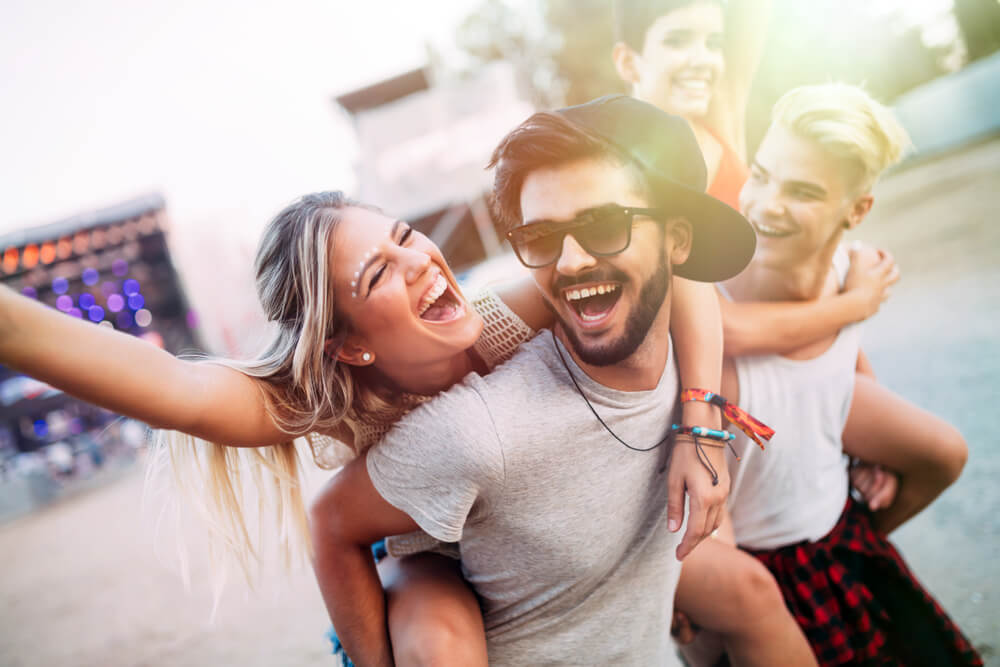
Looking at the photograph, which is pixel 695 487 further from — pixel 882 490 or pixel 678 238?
pixel 882 490

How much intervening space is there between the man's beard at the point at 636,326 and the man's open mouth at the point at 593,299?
43 mm

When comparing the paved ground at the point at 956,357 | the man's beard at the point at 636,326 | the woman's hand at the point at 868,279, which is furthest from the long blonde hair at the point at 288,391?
the paved ground at the point at 956,357

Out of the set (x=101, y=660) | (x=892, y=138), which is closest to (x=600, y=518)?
(x=892, y=138)

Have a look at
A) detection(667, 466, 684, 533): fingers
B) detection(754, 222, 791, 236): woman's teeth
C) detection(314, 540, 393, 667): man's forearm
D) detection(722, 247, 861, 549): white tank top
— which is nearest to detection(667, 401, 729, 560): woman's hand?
detection(667, 466, 684, 533): fingers

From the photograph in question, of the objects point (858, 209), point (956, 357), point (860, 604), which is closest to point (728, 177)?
point (858, 209)

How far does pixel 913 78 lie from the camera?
6.66 ft

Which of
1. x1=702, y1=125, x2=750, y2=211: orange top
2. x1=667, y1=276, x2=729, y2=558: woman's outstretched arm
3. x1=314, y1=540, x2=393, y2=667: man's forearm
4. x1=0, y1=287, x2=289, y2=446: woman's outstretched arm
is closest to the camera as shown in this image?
x1=0, y1=287, x2=289, y2=446: woman's outstretched arm

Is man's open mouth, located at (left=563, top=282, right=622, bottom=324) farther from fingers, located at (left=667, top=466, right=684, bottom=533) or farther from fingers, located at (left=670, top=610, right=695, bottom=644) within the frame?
fingers, located at (left=670, top=610, right=695, bottom=644)

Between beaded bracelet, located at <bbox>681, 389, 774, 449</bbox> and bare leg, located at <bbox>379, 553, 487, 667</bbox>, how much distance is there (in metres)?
0.70

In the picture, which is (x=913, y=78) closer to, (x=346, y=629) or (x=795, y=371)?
(x=795, y=371)

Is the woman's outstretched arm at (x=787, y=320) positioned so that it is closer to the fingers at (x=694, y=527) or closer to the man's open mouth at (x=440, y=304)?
the fingers at (x=694, y=527)

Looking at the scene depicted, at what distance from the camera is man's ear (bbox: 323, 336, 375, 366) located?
127 cm

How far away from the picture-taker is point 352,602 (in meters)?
1.33

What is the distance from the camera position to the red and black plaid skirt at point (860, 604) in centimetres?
163
